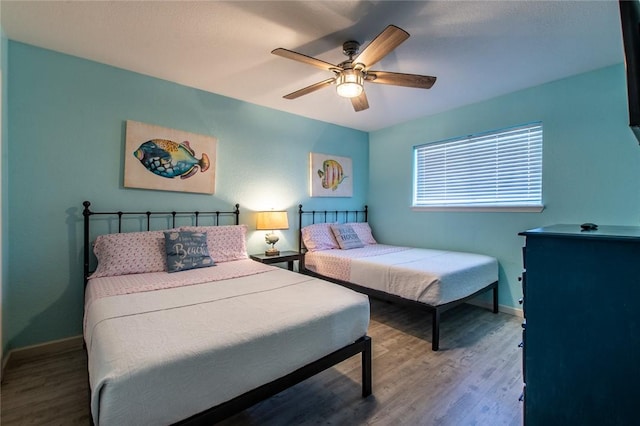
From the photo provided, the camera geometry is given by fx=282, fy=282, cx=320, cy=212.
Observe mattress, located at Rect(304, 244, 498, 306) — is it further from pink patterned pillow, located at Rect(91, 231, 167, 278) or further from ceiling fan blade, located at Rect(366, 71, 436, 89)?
pink patterned pillow, located at Rect(91, 231, 167, 278)

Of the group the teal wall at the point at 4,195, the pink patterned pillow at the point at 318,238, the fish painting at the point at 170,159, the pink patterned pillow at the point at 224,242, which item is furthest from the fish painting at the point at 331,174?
the teal wall at the point at 4,195

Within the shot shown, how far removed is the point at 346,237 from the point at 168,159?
2374 millimetres

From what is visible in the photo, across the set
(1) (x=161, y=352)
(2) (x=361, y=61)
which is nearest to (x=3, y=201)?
(1) (x=161, y=352)

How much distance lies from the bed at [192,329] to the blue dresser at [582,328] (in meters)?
0.90

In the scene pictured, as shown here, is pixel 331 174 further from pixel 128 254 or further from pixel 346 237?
pixel 128 254

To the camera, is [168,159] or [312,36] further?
[168,159]

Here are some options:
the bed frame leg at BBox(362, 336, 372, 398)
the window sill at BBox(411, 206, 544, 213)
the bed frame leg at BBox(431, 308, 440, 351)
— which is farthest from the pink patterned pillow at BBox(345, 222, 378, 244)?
the bed frame leg at BBox(362, 336, 372, 398)

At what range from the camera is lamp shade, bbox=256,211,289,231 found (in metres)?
3.37

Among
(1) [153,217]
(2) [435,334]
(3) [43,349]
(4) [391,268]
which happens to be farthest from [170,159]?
(2) [435,334]

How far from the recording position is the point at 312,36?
2.12 meters

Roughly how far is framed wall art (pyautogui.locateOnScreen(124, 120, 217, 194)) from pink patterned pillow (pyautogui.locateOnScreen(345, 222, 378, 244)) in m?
2.23

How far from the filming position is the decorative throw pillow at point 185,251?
247 centimetres

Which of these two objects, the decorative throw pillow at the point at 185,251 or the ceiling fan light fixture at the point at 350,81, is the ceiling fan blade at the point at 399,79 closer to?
the ceiling fan light fixture at the point at 350,81

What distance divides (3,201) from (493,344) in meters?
4.08
